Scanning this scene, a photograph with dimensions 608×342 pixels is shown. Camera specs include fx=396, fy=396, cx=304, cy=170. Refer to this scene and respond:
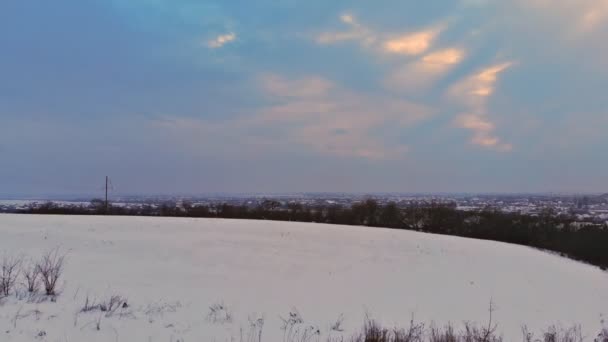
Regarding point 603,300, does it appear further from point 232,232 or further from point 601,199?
point 601,199

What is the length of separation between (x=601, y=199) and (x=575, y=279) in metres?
89.4

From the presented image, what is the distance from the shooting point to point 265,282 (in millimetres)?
13812

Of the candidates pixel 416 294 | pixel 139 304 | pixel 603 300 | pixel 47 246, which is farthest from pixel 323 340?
pixel 603 300

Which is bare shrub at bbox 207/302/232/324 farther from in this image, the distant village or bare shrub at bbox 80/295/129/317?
the distant village

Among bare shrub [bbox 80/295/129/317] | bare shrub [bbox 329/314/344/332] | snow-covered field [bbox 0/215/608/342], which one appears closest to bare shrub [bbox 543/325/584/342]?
snow-covered field [bbox 0/215/608/342]

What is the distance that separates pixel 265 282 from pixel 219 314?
4840 mm

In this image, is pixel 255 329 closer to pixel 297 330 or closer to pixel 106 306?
pixel 297 330

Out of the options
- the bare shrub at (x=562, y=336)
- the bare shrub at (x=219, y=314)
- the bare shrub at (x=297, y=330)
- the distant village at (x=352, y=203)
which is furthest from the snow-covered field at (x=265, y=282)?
the distant village at (x=352, y=203)

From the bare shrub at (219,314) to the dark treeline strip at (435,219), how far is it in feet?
Answer: 92.3

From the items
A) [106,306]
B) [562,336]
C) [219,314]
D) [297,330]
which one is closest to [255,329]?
[297,330]

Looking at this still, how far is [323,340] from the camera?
7.73 m

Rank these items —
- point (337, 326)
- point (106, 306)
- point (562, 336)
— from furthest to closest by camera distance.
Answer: point (562, 336) < point (337, 326) < point (106, 306)

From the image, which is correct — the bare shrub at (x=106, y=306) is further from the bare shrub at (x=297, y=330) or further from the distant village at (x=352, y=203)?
the distant village at (x=352, y=203)

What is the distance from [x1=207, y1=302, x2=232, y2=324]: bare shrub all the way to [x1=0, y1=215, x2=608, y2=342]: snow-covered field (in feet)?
0.24
